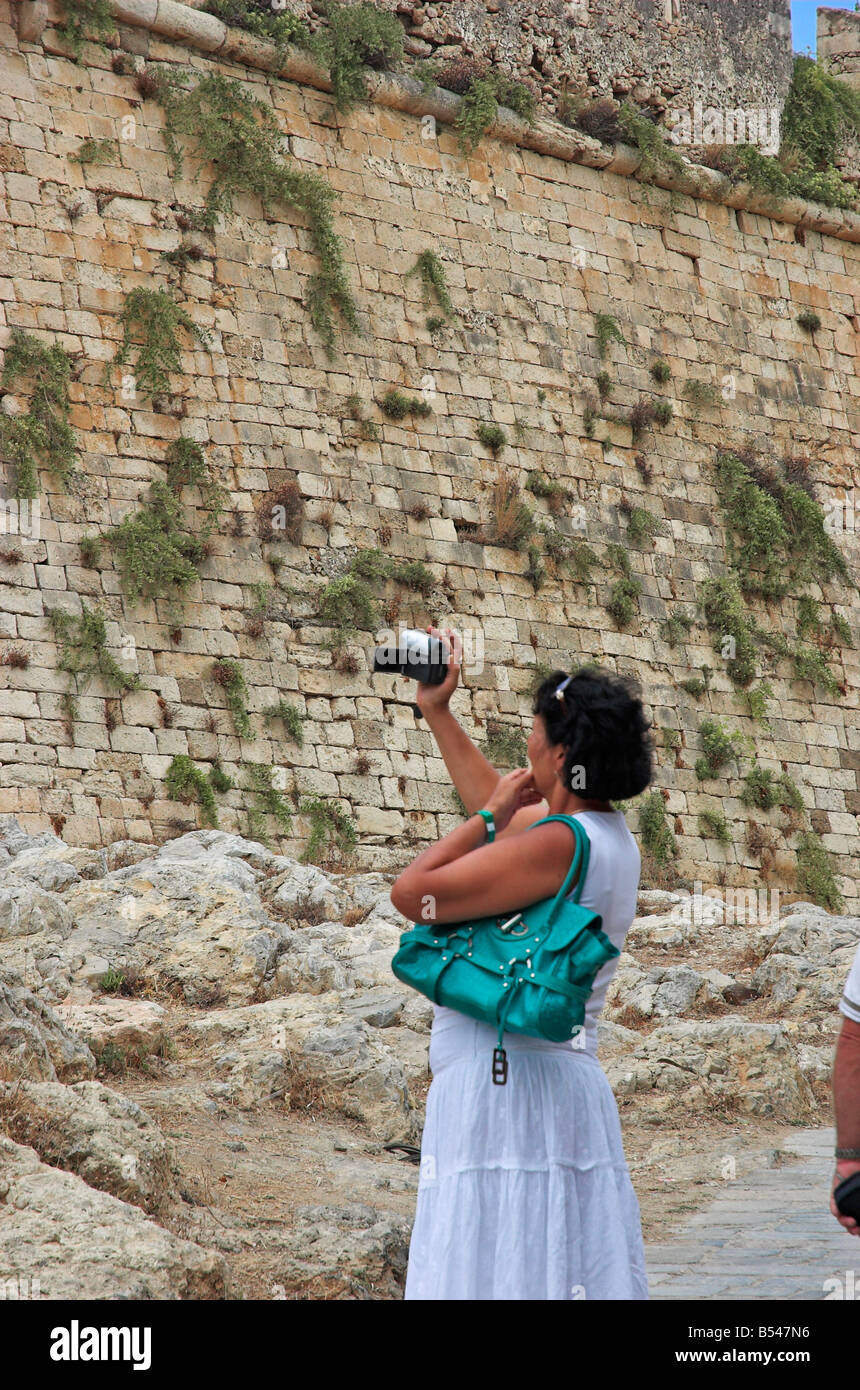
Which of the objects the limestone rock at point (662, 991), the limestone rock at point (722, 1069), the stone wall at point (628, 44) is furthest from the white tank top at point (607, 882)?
the stone wall at point (628, 44)

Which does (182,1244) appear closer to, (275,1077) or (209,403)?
(275,1077)

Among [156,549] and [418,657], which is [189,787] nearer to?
[156,549]

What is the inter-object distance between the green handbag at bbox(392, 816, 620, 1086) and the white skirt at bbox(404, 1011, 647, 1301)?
0.21 ft

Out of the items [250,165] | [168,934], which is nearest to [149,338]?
[250,165]

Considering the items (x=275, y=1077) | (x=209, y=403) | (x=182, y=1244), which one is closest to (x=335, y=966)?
(x=275, y=1077)

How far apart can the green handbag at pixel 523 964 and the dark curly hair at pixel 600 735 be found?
12 cm

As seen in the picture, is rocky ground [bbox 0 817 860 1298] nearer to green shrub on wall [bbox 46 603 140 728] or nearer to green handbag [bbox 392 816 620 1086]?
green handbag [bbox 392 816 620 1086]

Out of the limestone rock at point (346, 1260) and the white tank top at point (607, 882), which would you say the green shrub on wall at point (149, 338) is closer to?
the limestone rock at point (346, 1260)

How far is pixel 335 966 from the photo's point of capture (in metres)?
7.52

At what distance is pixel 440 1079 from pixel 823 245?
1459 cm

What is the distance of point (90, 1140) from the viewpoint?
4.24m

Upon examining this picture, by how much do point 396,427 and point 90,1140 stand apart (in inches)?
359

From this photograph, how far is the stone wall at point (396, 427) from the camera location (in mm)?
10953

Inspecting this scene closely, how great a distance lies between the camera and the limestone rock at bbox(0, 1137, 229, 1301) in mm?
3262
